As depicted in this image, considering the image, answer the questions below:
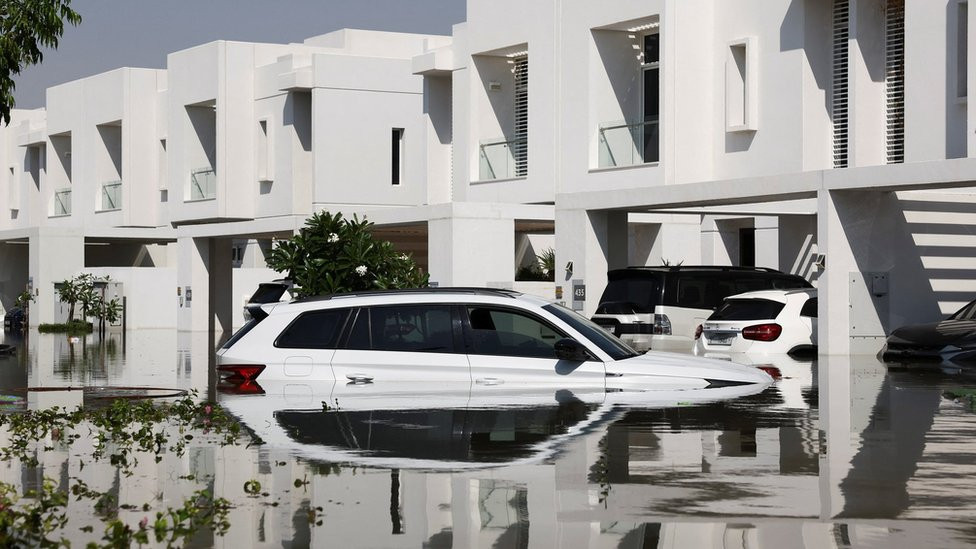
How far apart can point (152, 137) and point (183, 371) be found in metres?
32.4

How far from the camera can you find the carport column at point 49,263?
50.1m

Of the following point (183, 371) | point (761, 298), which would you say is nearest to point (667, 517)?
point (761, 298)

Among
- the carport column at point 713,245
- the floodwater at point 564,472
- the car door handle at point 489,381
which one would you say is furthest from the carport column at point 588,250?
the car door handle at point 489,381

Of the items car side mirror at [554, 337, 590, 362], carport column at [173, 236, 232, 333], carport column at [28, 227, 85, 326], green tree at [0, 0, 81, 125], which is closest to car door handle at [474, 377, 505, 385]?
car side mirror at [554, 337, 590, 362]

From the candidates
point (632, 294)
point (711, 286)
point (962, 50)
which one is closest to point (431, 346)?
point (632, 294)

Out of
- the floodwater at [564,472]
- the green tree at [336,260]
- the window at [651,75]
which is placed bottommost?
the floodwater at [564,472]

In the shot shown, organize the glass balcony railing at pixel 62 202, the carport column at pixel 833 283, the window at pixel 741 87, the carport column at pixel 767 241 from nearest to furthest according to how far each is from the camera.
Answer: the carport column at pixel 833 283 → the window at pixel 741 87 → the carport column at pixel 767 241 → the glass balcony railing at pixel 62 202

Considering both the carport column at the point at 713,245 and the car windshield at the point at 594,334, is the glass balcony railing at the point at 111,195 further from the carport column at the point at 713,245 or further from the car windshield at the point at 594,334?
the car windshield at the point at 594,334

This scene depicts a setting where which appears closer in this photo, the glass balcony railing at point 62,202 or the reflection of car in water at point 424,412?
the reflection of car in water at point 424,412

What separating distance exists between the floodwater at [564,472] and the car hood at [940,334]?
4600mm

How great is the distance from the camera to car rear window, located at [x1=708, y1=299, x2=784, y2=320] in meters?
23.0

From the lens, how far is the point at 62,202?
62.0 meters

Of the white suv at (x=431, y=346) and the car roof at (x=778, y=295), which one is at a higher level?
the car roof at (x=778, y=295)

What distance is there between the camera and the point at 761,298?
76.0 feet
